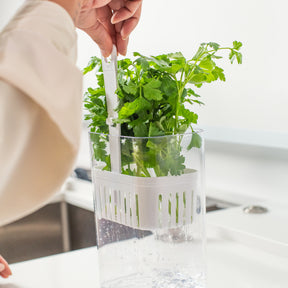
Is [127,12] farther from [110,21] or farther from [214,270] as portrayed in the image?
[214,270]

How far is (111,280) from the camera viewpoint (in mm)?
778

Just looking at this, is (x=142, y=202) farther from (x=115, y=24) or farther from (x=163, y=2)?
(x=163, y=2)

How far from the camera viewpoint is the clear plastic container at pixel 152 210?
723 millimetres

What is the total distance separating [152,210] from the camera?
2.38ft

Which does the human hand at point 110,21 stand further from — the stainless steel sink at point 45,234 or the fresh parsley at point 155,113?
the stainless steel sink at point 45,234

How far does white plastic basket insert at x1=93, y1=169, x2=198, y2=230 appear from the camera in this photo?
0.72 m

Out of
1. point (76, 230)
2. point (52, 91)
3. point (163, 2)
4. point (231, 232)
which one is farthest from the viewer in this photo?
point (76, 230)

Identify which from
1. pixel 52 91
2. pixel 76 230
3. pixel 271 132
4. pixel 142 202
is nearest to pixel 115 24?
pixel 142 202

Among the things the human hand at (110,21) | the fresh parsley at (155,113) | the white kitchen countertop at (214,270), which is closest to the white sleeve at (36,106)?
the fresh parsley at (155,113)

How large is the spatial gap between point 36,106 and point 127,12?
436 millimetres

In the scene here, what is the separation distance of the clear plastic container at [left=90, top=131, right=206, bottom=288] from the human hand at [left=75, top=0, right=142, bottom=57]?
18cm

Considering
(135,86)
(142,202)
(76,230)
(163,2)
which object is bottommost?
(76,230)

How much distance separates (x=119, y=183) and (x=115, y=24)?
0.99 feet

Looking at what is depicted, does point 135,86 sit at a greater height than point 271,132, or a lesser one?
greater
